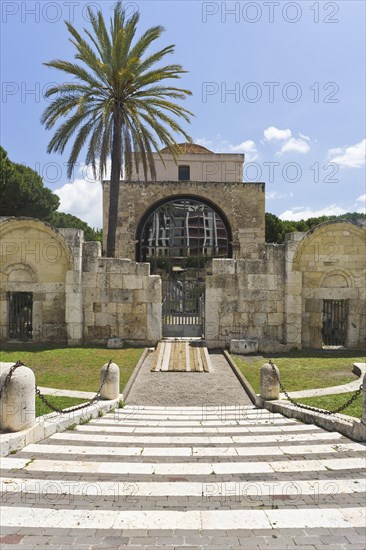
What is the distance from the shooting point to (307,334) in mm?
16484

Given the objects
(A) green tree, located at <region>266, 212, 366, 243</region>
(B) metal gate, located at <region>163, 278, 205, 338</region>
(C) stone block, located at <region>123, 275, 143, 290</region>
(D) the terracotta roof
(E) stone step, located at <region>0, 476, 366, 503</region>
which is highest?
(D) the terracotta roof

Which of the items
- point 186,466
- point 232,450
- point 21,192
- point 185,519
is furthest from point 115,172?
point 185,519

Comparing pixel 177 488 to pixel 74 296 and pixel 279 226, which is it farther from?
pixel 279 226

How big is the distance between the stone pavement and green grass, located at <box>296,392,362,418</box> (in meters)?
1.05

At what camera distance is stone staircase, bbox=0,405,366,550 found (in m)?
3.58

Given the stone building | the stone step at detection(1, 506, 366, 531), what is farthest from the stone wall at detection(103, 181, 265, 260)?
the stone step at detection(1, 506, 366, 531)

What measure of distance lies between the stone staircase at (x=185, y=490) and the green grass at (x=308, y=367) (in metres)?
4.06

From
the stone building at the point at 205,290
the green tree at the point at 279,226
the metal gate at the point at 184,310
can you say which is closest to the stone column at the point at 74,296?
the stone building at the point at 205,290

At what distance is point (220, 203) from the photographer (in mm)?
29016

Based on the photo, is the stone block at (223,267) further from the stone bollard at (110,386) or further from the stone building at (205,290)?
the stone bollard at (110,386)

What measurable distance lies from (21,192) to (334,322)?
73.2ft

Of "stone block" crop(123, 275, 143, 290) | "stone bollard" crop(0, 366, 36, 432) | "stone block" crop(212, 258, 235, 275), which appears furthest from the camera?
"stone block" crop(123, 275, 143, 290)

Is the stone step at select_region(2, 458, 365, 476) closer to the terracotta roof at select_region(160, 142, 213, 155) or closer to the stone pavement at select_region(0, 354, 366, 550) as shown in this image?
the stone pavement at select_region(0, 354, 366, 550)

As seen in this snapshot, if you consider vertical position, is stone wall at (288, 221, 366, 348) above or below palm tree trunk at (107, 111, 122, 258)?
below
